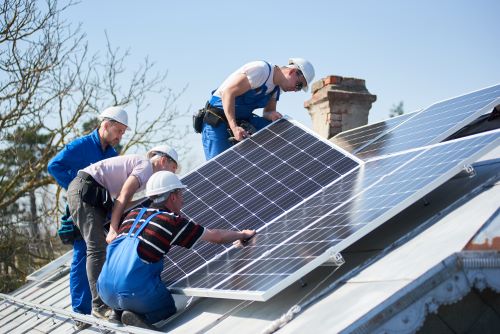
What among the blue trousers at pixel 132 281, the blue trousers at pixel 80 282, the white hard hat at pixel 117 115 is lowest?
the blue trousers at pixel 80 282

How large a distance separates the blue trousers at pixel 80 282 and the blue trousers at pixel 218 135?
2282mm

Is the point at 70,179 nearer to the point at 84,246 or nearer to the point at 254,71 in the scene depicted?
the point at 84,246

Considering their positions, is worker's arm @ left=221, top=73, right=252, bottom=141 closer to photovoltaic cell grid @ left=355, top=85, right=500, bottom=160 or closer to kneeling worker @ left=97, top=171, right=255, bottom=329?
photovoltaic cell grid @ left=355, top=85, right=500, bottom=160

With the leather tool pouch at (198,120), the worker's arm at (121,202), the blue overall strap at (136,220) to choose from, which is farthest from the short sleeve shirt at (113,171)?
the leather tool pouch at (198,120)

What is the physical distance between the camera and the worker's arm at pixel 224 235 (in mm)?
5939

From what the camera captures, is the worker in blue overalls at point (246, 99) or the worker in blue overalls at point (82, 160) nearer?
the worker in blue overalls at point (82, 160)

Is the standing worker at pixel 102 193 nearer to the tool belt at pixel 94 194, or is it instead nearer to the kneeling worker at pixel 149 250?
the tool belt at pixel 94 194

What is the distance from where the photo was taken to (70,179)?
25.4 feet

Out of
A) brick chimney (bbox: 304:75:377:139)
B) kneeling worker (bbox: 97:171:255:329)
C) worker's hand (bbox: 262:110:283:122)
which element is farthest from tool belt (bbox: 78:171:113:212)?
brick chimney (bbox: 304:75:377:139)

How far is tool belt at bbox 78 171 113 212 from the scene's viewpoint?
274 inches

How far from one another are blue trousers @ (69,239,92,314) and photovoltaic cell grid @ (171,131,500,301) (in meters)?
1.93

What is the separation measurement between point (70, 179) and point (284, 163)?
8.16ft

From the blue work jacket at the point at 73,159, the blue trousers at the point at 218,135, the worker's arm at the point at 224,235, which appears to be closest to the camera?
the worker's arm at the point at 224,235

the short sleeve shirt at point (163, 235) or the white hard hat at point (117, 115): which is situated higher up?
the white hard hat at point (117, 115)
